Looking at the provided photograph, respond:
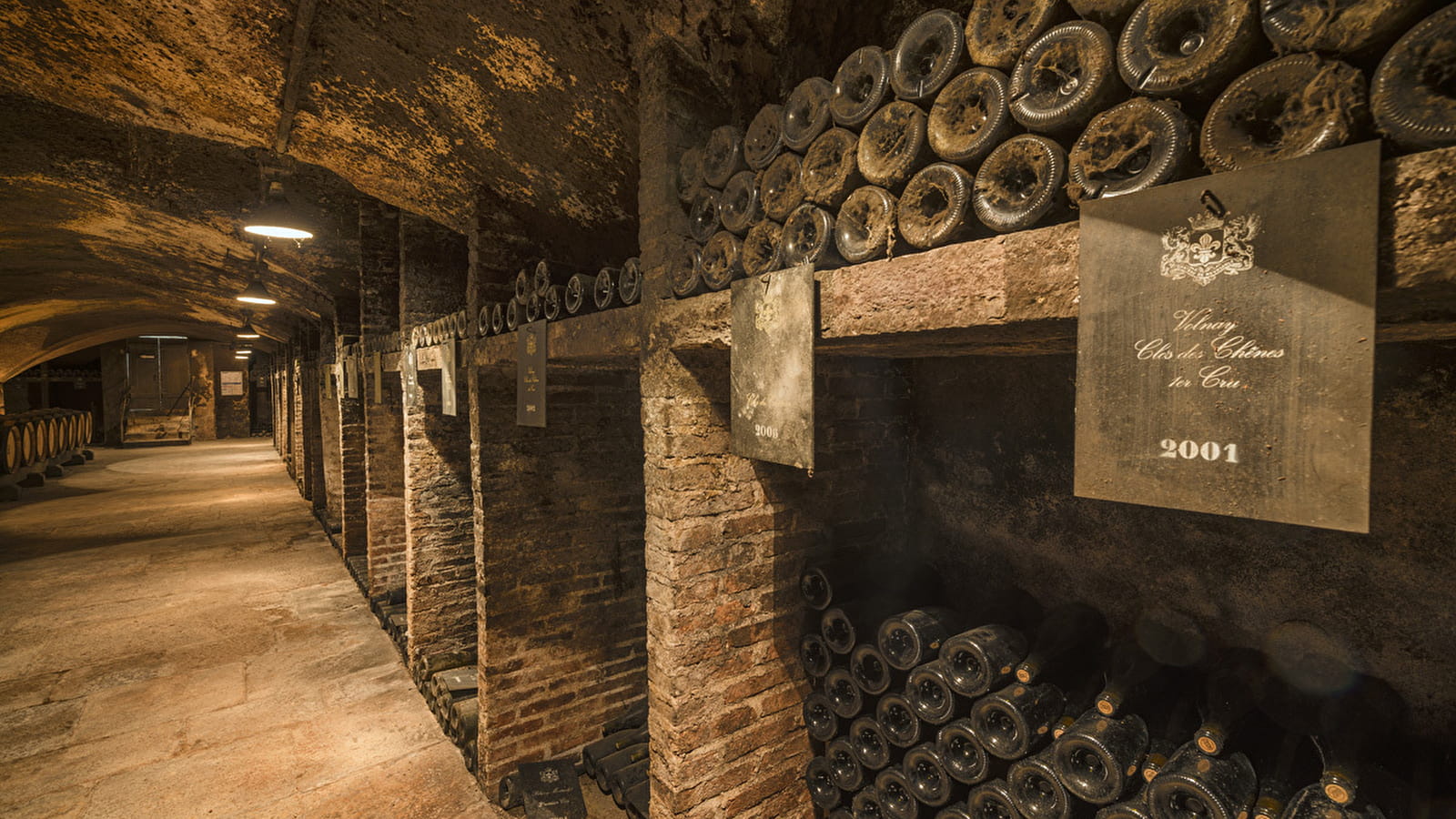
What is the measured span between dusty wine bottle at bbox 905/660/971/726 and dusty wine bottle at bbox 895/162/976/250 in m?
1.39

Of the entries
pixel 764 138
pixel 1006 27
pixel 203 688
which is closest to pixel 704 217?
pixel 764 138

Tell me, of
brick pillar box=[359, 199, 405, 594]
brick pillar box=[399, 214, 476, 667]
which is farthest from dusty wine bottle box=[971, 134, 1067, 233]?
brick pillar box=[359, 199, 405, 594]

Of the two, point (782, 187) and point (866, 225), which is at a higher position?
point (782, 187)

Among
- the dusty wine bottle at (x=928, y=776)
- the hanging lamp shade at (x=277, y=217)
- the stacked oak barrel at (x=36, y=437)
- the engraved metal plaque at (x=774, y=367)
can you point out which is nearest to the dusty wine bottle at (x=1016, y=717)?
the dusty wine bottle at (x=928, y=776)

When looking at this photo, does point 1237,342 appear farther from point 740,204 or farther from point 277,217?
point 277,217

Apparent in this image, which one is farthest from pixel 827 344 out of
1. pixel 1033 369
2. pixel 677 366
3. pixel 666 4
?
pixel 666 4

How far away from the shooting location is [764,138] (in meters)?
1.92

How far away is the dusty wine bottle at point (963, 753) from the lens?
6.10 ft

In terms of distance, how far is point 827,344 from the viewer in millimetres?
1834

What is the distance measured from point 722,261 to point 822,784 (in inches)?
85.9

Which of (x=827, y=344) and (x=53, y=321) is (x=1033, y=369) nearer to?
(x=827, y=344)

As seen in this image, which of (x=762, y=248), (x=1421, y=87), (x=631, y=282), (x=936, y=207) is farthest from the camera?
(x=631, y=282)

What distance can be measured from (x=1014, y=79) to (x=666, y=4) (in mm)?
1515

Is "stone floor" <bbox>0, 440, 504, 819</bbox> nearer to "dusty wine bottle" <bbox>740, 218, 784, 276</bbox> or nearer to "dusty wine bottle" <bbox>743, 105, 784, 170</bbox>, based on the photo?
"dusty wine bottle" <bbox>740, 218, 784, 276</bbox>
